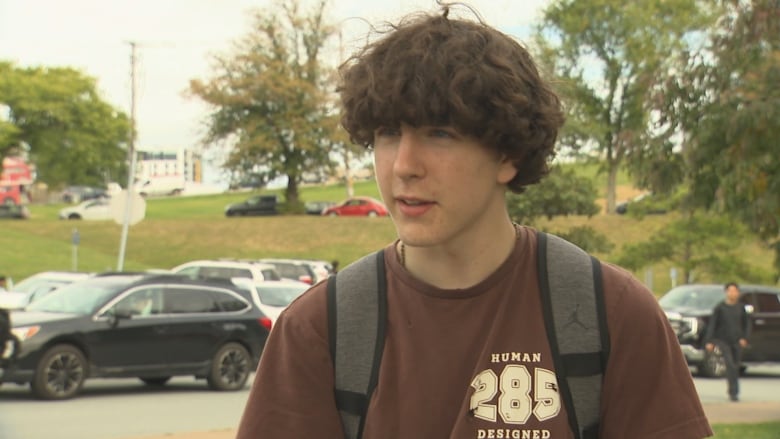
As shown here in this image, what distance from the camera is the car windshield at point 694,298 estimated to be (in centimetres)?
2527

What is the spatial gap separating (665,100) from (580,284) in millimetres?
10729

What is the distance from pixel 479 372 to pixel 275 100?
73126mm

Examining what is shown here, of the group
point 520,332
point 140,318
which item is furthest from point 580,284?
point 140,318

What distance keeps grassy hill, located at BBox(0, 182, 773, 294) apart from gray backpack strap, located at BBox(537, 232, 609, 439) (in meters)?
55.5

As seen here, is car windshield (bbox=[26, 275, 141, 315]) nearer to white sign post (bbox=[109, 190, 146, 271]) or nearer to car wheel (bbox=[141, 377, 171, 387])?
car wheel (bbox=[141, 377, 171, 387])

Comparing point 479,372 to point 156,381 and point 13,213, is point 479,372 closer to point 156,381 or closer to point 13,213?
point 156,381

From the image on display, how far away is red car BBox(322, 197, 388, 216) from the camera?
7438 centimetres

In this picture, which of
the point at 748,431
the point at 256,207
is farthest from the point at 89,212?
the point at 748,431

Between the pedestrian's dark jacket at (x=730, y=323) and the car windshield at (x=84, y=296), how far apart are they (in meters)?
8.48

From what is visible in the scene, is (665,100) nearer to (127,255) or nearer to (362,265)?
(362,265)

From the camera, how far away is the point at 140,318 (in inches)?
738

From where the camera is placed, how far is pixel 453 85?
2518 millimetres

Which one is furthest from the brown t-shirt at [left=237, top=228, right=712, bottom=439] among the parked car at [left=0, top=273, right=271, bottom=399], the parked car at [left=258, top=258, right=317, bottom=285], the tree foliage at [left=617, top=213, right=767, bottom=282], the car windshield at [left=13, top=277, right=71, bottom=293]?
the parked car at [left=258, top=258, right=317, bottom=285]

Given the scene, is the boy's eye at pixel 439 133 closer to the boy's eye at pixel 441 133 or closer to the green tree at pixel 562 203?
the boy's eye at pixel 441 133
